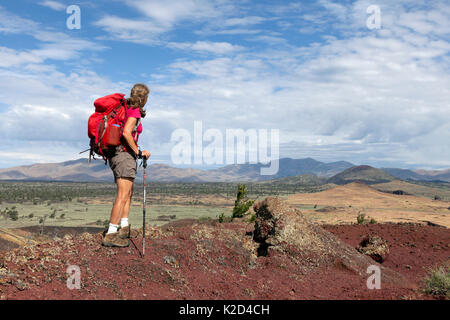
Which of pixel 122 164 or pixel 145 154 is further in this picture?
pixel 145 154

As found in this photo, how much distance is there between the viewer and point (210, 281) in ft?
21.3

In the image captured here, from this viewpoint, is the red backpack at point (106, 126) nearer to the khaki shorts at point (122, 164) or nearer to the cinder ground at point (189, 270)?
the khaki shorts at point (122, 164)

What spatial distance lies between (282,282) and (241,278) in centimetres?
84

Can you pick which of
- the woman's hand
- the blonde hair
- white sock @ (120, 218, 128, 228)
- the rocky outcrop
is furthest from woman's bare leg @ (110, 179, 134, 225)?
the rocky outcrop

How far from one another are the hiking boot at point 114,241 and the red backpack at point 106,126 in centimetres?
147

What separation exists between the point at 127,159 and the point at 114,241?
5.06 feet

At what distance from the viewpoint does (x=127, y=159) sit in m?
6.37

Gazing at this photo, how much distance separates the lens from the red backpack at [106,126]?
613cm

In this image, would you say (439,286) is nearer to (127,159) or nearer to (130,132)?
(127,159)

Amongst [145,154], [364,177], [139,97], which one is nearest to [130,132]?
[145,154]

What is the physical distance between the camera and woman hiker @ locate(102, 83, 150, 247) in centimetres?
628
